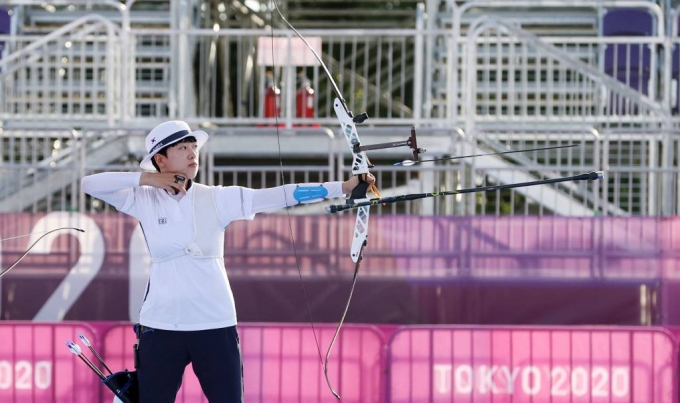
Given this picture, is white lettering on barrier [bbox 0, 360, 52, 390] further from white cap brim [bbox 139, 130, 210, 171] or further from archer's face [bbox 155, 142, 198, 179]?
archer's face [bbox 155, 142, 198, 179]

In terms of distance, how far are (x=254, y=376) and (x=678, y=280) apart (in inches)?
132

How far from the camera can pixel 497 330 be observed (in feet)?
25.2

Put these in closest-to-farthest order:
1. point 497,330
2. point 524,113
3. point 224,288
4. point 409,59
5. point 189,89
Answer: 1. point 224,288
2. point 497,330
3. point 524,113
4. point 189,89
5. point 409,59

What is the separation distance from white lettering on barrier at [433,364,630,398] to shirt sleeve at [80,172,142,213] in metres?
2.64

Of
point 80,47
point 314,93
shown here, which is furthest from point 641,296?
point 80,47

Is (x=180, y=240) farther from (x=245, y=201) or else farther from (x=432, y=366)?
(x=432, y=366)

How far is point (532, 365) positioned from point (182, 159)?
2.92 metres

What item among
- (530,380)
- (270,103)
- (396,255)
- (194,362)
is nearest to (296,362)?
(530,380)

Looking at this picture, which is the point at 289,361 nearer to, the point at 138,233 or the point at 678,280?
the point at 138,233

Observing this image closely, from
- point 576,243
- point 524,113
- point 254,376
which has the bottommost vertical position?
point 254,376

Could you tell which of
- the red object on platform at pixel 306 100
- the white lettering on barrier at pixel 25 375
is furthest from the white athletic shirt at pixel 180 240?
the red object on platform at pixel 306 100

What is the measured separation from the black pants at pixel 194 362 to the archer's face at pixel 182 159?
0.68 m

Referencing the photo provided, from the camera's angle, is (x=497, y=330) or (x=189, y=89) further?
(x=189, y=89)

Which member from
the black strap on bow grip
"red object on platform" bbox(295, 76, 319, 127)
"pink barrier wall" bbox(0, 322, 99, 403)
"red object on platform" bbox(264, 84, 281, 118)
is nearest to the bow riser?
the black strap on bow grip
